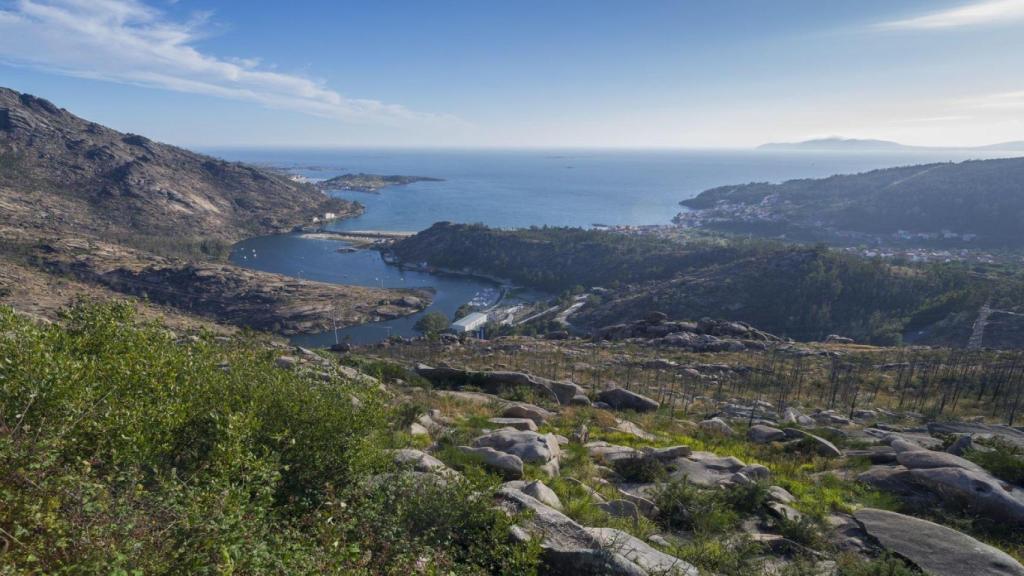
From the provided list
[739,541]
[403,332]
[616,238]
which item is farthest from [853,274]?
[739,541]

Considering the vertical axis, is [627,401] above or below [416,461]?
below

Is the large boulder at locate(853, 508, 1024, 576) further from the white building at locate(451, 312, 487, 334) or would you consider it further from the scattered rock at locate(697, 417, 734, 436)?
the white building at locate(451, 312, 487, 334)

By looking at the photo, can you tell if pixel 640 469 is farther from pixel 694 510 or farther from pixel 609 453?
pixel 694 510

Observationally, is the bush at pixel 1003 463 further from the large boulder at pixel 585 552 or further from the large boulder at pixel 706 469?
the large boulder at pixel 585 552

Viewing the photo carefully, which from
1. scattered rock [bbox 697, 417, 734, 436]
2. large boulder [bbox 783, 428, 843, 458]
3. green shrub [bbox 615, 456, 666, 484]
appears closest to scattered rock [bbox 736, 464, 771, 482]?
green shrub [bbox 615, 456, 666, 484]

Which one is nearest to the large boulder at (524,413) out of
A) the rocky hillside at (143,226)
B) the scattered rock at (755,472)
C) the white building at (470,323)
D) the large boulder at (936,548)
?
the scattered rock at (755,472)

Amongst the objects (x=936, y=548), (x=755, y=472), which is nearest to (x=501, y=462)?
(x=755, y=472)
